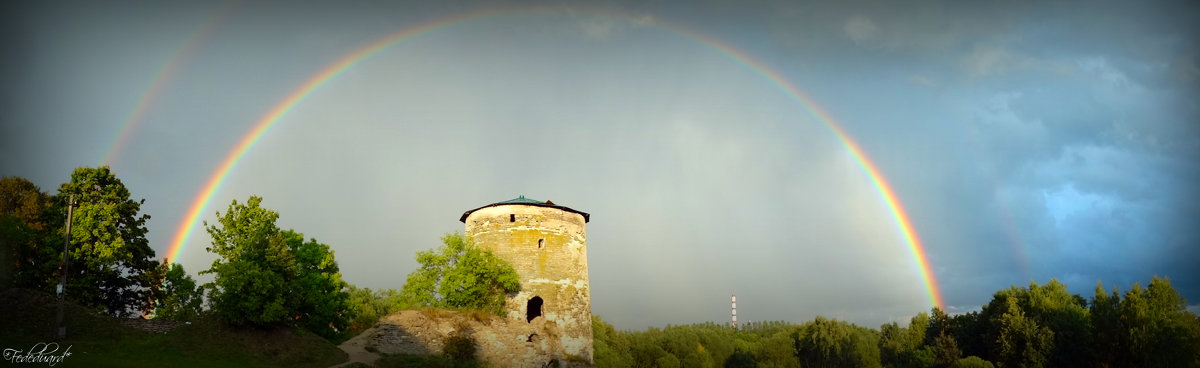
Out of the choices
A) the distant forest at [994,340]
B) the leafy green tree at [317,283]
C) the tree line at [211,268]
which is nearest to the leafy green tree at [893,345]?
the distant forest at [994,340]

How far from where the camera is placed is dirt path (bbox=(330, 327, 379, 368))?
26906mm

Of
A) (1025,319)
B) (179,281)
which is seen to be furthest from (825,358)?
(179,281)

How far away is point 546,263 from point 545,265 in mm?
124

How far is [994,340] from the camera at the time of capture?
152ft

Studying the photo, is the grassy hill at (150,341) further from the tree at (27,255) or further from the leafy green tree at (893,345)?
the leafy green tree at (893,345)

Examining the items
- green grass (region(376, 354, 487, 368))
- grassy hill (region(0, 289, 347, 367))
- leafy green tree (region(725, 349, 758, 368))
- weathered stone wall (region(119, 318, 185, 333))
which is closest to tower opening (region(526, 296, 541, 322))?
green grass (region(376, 354, 487, 368))

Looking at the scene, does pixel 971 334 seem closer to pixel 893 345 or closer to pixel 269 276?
pixel 893 345

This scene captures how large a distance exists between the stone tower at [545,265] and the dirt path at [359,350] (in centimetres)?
821

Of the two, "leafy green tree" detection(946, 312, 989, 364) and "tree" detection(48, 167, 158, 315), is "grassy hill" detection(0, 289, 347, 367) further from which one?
"leafy green tree" detection(946, 312, 989, 364)

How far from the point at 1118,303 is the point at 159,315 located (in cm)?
5047

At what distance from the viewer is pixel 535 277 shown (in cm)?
3638

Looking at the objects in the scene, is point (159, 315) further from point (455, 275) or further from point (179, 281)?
point (455, 275)

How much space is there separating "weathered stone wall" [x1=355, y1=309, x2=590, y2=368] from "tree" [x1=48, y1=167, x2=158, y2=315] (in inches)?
438

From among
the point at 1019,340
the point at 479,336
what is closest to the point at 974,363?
the point at 1019,340
